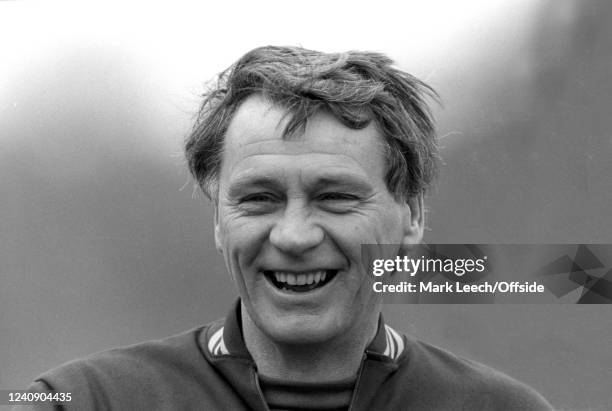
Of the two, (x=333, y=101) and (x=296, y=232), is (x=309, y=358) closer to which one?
(x=296, y=232)

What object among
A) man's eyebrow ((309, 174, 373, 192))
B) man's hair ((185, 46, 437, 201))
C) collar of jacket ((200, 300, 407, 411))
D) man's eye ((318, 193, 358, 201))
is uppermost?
man's hair ((185, 46, 437, 201))

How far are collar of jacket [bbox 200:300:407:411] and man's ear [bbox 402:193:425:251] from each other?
19cm

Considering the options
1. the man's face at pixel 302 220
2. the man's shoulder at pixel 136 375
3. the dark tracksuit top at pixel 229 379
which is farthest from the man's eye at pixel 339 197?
the man's shoulder at pixel 136 375

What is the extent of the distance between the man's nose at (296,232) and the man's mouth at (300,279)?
6 cm

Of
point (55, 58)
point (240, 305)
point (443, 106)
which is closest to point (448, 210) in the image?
point (443, 106)

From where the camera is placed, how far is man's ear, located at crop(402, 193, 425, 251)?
1971 millimetres

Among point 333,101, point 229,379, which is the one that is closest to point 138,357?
point 229,379

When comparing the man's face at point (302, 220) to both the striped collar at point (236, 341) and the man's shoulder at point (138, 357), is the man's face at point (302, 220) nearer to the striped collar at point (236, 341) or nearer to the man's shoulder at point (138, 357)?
the striped collar at point (236, 341)

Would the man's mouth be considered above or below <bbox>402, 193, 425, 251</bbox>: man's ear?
below

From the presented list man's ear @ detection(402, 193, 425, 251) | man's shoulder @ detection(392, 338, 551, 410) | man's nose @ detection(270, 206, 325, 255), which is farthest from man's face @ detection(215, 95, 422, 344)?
man's shoulder @ detection(392, 338, 551, 410)

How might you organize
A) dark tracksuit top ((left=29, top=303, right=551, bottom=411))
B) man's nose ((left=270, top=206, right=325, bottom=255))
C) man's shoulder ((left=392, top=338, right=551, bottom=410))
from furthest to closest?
man's shoulder ((left=392, top=338, right=551, bottom=410))
dark tracksuit top ((left=29, top=303, right=551, bottom=411))
man's nose ((left=270, top=206, right=325, bottom=255))

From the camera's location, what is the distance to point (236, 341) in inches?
75.4

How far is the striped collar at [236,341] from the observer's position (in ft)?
6.27

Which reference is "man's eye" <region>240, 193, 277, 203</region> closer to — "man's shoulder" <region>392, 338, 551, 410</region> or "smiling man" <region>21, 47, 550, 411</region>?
"smiling man" <region>21, 47, 550, 411</region>
